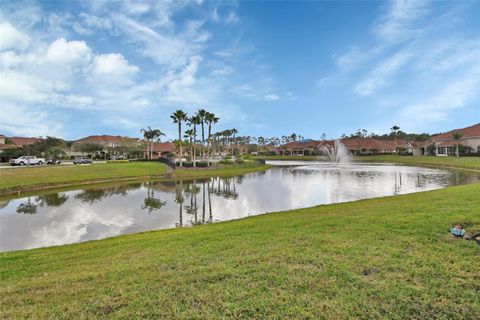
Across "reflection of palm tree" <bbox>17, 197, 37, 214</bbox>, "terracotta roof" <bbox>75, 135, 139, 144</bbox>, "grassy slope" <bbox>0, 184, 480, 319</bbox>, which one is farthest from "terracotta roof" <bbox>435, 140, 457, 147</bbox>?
"terracotta roof" <bbox>75, 135, 139, 144</bbox>

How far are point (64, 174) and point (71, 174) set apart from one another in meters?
0.70

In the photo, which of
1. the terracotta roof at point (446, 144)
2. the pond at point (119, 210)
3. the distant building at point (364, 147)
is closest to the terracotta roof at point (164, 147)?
the distant building at point (364, 147)

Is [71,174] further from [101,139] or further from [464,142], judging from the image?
[464,142]

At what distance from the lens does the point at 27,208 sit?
17.9 metres

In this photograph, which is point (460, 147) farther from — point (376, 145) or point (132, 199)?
point (132, 199)

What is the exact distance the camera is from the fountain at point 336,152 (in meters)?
81.0

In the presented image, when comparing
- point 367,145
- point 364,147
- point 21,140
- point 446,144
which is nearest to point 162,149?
point 21,140

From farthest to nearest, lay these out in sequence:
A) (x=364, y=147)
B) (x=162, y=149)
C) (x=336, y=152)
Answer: (x=162, y=149) < (x=364, y=147) < (x=336, y=152)

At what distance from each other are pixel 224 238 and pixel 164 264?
2.26 metres

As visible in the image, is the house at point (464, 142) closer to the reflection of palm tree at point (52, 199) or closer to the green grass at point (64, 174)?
the green grass at point (64, 174)

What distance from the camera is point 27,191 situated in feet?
82.2

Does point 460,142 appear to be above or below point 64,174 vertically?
above

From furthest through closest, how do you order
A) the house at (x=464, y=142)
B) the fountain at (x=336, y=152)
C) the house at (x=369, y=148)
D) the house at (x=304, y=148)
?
the house at (x=304, y=148), the house at (x=369, y=148), the fountain at (x=336, y=152), the house at (x=464, y=142)

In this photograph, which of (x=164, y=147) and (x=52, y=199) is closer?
(x=52, y=199)
